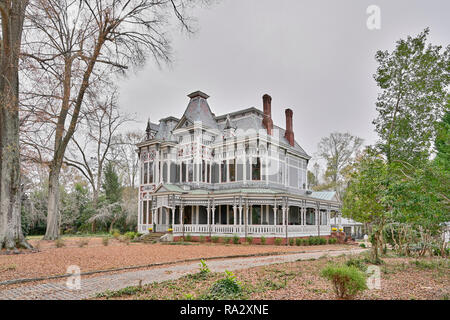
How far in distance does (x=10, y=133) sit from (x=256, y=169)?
1634cm

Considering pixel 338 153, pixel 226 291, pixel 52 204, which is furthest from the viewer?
pixel 338 153

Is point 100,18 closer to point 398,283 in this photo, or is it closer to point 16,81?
point 16,81

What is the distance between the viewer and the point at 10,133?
44.7ft

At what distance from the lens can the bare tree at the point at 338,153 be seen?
38750 millimetres

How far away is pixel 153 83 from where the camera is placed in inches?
779

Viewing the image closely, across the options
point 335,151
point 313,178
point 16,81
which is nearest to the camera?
point 16,81

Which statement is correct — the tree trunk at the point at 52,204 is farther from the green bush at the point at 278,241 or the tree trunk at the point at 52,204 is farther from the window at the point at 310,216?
the window at the point at 310,216

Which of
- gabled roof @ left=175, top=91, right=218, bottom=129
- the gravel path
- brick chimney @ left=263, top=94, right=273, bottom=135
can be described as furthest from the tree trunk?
brick chimney @ left=263, top=94, right=273, bottom=135

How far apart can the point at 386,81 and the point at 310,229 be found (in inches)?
497

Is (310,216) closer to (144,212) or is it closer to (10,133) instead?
(144,212)

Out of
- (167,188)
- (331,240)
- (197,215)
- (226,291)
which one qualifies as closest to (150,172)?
(167,188)

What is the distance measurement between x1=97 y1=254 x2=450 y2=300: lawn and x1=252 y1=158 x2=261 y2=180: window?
47.4 ft

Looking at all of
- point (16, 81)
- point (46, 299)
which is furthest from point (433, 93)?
point (16, 81)

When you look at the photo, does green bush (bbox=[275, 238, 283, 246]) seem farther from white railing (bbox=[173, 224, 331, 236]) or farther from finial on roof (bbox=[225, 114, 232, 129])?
finial on roof (bbox=[225, 114, 232, 129])
